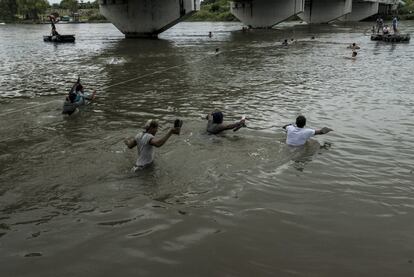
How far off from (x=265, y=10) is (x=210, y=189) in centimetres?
7383

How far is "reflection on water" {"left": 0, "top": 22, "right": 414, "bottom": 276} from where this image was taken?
6.63m

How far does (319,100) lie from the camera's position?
733 inches

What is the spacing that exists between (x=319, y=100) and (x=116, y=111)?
9023 mm

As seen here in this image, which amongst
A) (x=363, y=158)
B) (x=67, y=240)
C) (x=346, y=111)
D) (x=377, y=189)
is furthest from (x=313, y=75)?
(x=67, y=240)

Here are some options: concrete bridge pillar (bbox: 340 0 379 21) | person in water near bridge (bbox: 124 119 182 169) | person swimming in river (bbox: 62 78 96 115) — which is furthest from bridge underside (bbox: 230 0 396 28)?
person in water near bridge (bbox: 124 119 182 169)

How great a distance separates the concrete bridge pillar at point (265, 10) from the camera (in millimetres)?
75750

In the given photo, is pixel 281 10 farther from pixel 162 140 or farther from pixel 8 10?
pixel 8 10

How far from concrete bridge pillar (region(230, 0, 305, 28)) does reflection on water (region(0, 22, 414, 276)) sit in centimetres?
5969

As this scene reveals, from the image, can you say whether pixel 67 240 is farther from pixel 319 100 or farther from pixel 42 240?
pixel 319 100

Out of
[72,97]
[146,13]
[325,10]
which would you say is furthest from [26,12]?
[72,97]

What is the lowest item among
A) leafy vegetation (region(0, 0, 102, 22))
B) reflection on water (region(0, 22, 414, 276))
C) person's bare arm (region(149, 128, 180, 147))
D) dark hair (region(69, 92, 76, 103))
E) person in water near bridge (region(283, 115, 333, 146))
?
reflection on water (region(0, 22, 414, 276))

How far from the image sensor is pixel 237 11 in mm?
81688

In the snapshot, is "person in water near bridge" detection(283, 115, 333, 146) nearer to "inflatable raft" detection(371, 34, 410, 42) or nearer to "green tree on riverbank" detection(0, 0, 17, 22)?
"inflatable raft" detection(371, 34, 410, 42)

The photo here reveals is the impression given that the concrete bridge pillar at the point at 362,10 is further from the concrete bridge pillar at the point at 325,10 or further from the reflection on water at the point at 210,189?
the reflection on water at the point at 210,189
